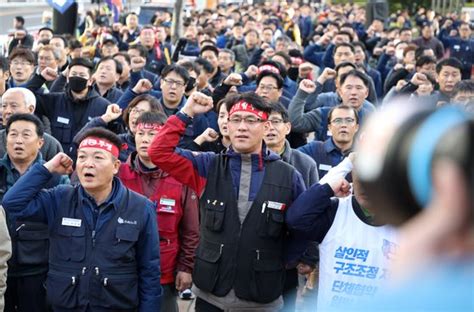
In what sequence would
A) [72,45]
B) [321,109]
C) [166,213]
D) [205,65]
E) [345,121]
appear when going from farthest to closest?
1. [72,45]
2. [205,65]
3. [321,109]
4. [345,121]
5. [166,213]

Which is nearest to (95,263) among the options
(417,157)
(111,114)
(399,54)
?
(111,114)

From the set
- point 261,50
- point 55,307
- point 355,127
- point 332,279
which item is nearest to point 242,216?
point 332,279

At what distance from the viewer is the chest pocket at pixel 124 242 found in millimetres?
4398

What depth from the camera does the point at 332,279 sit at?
407 cm

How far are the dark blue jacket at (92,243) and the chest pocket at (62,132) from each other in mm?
3158

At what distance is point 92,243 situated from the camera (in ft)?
14.5

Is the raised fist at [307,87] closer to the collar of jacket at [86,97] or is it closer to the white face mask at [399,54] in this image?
the collar of jacket at [86,97]

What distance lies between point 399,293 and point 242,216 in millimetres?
3337

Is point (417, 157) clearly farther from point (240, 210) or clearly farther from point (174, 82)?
point (174, 82)

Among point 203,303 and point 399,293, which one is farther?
point 203,303

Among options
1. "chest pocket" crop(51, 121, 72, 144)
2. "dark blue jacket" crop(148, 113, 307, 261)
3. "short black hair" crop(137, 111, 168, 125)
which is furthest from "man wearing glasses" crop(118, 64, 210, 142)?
"dark blue jacket" crop(148, 113, 307, 261)

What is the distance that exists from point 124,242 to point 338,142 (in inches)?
94.1

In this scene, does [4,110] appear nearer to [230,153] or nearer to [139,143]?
[139,143]

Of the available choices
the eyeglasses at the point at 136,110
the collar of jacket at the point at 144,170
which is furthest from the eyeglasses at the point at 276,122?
the collar of jacket at the point at 144,170
